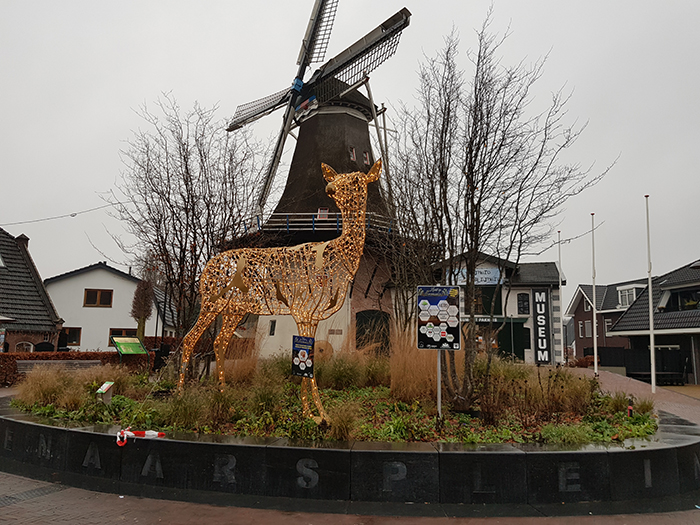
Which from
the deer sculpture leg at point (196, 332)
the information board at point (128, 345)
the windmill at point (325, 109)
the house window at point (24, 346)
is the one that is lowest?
the house window at point (24, 346)

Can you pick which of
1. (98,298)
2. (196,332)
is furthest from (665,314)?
(98,298)

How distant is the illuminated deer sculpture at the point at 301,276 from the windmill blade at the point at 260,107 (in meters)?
14.7

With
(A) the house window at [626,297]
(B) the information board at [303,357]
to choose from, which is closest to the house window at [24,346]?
(B) the information board at [303,357]

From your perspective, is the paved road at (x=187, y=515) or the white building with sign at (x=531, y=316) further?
the white building with sign at (x=531, y=316)

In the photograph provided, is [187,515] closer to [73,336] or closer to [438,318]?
[438,318]

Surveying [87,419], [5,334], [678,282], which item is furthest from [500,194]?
[678,282]

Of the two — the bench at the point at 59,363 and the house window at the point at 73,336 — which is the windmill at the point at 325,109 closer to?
the bench at the point at 59,363

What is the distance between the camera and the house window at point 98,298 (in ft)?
105

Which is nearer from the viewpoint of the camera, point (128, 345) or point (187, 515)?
point (187, 515)

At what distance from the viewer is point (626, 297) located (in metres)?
35.3

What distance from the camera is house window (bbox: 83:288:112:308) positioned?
32.0 metres

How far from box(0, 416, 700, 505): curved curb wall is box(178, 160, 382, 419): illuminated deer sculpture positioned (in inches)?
48.8

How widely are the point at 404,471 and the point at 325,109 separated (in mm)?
18248

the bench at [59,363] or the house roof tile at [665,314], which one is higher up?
the house roof tile at [665,314]
